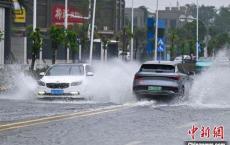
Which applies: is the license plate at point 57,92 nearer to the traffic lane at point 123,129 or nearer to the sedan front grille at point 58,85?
the sedan front grille at point 58,85

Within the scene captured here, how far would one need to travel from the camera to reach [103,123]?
61.8ft

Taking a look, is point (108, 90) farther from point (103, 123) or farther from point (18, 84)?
point (103, 123)

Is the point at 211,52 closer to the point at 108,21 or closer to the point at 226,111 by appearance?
the point at 108,21

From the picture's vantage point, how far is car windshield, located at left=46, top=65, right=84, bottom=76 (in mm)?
29000

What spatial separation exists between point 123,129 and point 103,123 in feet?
5.96

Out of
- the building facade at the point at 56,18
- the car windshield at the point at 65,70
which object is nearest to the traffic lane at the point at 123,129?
the car windshield at the point at 65,70

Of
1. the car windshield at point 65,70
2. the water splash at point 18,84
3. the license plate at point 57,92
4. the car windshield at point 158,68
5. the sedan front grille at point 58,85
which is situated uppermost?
the car windshield at point 158,68

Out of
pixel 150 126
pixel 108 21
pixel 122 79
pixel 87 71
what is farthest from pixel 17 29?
Answer: pixel 150 126

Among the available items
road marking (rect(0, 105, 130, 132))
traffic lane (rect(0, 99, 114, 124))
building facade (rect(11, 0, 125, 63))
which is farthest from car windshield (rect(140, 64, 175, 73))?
building facade (rect(11, 0, 125, 63))

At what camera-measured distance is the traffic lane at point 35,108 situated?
20531 millimetres

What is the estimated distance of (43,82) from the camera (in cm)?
2792

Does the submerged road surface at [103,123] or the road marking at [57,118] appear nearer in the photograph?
the submerged road surface at [103,123]

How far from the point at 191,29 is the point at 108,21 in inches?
966

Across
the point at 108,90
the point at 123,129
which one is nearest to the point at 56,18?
the point at 108,90
